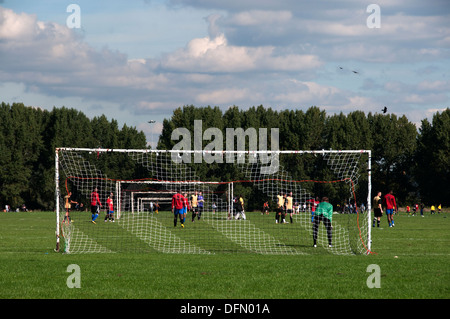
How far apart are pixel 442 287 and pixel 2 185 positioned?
233 feet

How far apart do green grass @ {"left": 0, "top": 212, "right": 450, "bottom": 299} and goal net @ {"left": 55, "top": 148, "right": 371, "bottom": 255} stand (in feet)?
6.47

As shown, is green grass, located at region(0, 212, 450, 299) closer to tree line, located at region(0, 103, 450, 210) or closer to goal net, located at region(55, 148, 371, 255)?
goal net, located at region(55, 148, 371, 255)

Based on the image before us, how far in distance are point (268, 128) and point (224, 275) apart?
67.6 metres

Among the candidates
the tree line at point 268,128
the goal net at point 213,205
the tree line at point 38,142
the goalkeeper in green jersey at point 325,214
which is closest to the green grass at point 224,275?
the goalkeeper in green jersey at point 325,214

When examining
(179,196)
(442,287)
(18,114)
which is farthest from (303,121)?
(442,287)

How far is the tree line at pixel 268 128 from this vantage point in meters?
75.3

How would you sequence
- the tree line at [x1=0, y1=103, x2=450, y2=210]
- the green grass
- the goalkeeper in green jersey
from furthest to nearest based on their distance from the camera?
the tree line at [x1=0, y1=103, x2=450, y2=210] → the goalkeeper in green jersey → the green grass

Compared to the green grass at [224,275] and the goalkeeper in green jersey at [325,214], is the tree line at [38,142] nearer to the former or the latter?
the goalkeeper in green jersey at [325,214]

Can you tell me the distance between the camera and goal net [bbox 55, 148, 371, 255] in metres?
19.9

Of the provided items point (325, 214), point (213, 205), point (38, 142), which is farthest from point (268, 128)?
point (325, 214)

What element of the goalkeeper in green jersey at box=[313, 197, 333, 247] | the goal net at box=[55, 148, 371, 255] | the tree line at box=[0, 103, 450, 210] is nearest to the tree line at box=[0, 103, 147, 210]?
the tree line at box=[0, 103, 450, 210]

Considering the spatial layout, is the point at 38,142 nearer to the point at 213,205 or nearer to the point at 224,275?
the point at 213,205

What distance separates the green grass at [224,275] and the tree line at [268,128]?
5727 cm

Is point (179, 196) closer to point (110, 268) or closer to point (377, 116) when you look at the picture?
point (110, 268)
